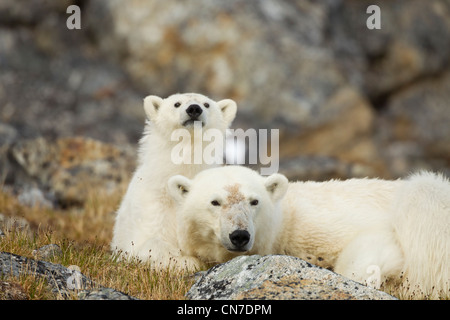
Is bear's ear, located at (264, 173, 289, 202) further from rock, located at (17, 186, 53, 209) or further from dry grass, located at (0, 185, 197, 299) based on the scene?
rock, located at (17, 186, 53, 209)

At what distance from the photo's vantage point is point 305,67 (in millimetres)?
16703

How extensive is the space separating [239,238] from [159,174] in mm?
1811

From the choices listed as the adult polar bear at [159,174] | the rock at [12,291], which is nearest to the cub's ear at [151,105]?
the adult polar bear at [159,174]

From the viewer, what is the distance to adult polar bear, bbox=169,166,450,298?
5781mm

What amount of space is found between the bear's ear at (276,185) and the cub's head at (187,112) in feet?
3.97

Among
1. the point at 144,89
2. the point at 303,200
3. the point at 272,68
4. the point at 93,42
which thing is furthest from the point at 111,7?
the point at 303,200

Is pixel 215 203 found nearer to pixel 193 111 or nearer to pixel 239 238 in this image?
pixel 239 238

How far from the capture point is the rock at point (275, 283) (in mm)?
4652

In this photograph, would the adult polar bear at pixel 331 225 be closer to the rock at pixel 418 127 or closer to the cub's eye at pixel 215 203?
the cub's eye at pixel 215 203

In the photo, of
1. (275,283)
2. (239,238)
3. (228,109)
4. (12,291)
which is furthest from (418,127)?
(12,291)

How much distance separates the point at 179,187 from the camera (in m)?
6.39
